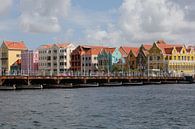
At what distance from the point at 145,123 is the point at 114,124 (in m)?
3.21

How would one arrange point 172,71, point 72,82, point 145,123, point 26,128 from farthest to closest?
point 172,71
point 72,82
point 145,123
point 26,128

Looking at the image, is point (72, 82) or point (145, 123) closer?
point (145, 123)

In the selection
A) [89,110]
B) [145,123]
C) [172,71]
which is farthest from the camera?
[172,71]

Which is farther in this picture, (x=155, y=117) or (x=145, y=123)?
(x=155, y=117)

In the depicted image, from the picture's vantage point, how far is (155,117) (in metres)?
50.2

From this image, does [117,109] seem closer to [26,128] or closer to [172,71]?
[26,128]

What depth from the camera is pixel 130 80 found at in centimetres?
15500

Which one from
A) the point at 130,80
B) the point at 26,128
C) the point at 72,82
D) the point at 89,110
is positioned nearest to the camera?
the point at 26,128

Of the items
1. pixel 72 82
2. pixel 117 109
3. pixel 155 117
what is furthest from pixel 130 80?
pixel 155 117

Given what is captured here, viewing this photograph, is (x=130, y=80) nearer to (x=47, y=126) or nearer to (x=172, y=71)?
(x=172, y=71)

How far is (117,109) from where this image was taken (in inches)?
2354

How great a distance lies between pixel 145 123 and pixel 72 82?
307 ft

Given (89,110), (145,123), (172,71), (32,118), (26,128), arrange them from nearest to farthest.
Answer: (26,128)
(145,123)
(32,118)
(89,110)
(172,71)

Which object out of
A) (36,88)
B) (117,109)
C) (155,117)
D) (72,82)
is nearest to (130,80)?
(72,82)
